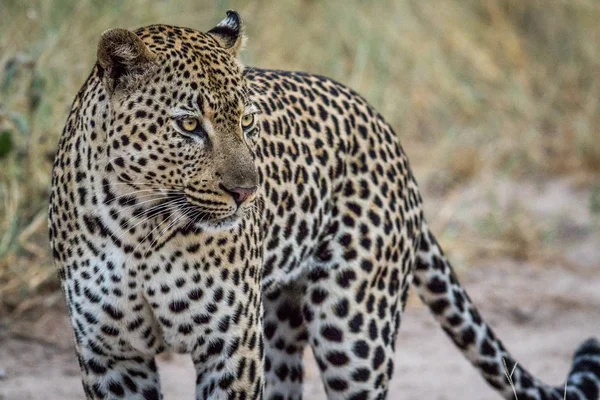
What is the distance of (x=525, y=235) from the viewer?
995 centimetres

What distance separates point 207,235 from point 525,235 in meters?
5.81

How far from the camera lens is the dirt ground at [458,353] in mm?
7117

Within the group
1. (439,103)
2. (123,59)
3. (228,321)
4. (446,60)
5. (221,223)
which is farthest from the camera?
(446,60)

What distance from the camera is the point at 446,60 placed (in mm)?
12844

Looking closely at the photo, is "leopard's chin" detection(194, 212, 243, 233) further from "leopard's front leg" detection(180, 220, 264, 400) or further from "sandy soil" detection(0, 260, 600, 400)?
"sandy soil" detection(0, 260, 600, 400)

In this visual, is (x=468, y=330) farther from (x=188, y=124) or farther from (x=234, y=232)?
(x=188, y=124)

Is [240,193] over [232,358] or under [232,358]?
over

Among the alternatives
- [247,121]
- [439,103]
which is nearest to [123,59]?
[247,121]

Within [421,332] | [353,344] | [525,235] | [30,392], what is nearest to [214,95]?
[353,344]

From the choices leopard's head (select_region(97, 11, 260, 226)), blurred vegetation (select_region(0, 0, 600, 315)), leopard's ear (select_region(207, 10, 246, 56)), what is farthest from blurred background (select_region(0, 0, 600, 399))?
leopard's head (select_region(97, 11, 260, 226))

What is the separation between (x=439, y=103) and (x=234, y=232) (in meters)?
8.08

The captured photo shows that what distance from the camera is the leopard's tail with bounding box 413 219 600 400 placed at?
19.4ft

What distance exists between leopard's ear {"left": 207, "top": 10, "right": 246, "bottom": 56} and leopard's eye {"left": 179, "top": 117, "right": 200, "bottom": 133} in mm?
581

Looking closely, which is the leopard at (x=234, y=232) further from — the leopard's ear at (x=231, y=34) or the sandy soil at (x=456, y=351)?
the sandy soil at (x=456, y=351)
